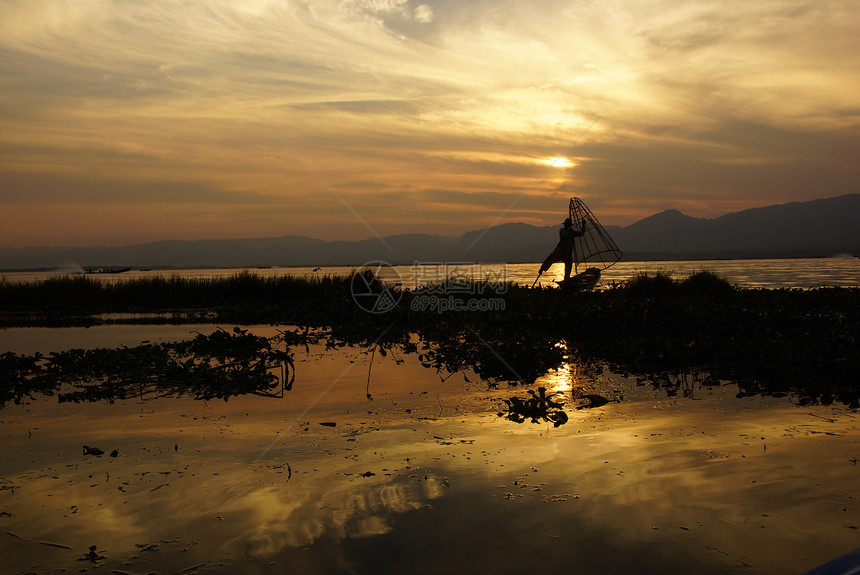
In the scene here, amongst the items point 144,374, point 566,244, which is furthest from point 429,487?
point 566,244

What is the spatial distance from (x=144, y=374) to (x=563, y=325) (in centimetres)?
1028

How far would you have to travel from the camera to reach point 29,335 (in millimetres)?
17484

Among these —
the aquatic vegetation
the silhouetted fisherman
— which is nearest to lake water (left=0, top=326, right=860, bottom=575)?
the aquatic vegetation

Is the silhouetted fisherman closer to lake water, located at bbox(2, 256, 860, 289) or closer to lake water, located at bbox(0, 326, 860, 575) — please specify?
lake water, located at bbox(2, 256, 860, 289)

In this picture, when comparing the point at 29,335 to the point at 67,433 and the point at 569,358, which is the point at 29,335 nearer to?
the point at 67,433

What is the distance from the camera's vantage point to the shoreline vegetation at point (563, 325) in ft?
32.3

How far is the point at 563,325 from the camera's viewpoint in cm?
1606

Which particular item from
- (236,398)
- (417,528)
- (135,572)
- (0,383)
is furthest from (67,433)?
(417,528)

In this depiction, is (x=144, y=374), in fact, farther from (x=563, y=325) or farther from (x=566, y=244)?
(x=566, y=244)

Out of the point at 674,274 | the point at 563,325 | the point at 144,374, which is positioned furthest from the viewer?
the point at 674,274

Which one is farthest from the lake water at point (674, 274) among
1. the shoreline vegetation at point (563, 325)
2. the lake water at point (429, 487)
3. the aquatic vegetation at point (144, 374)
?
the lake water at point (429, 487)

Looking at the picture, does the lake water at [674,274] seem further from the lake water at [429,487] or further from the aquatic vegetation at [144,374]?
the lake water at [429,487]

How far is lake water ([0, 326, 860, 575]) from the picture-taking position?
4.04 metres

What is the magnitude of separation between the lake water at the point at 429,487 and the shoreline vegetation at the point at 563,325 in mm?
1707
